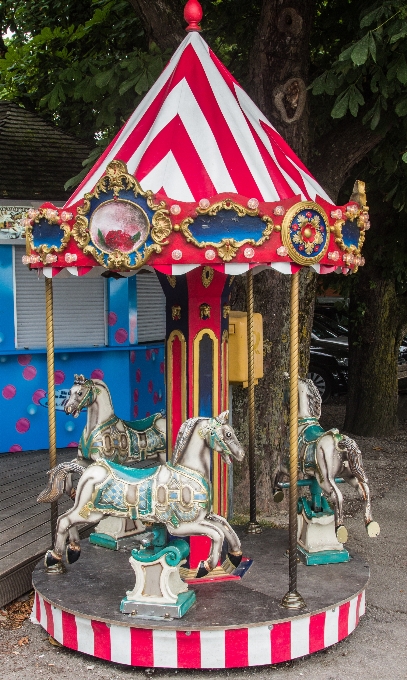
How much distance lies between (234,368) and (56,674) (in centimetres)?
264

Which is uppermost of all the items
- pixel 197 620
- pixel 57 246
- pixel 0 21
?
pixel 0 21

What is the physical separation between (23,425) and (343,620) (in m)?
5.38

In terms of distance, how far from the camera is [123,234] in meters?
4.70

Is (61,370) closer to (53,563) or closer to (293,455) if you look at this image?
(53,563)

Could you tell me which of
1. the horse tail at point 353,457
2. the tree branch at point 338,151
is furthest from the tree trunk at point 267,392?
the horse tail at point 353,457

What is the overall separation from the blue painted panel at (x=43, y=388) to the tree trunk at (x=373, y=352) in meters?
3.71

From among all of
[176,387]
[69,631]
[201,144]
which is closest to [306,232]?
[201,144]

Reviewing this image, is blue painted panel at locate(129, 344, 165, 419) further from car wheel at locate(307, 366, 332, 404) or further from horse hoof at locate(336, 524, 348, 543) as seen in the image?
car wheel at locate(307, 366, 332, 404)

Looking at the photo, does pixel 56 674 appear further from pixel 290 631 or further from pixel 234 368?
pixel 234 368

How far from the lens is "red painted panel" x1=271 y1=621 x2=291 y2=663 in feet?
15.5

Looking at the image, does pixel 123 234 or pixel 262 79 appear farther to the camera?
pixel 262 79

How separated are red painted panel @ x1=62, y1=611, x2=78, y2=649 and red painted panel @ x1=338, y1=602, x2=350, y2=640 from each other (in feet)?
5.36

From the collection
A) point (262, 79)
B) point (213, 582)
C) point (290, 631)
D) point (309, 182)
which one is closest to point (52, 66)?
point (262, 79)

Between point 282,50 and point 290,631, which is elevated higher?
point 282,50
